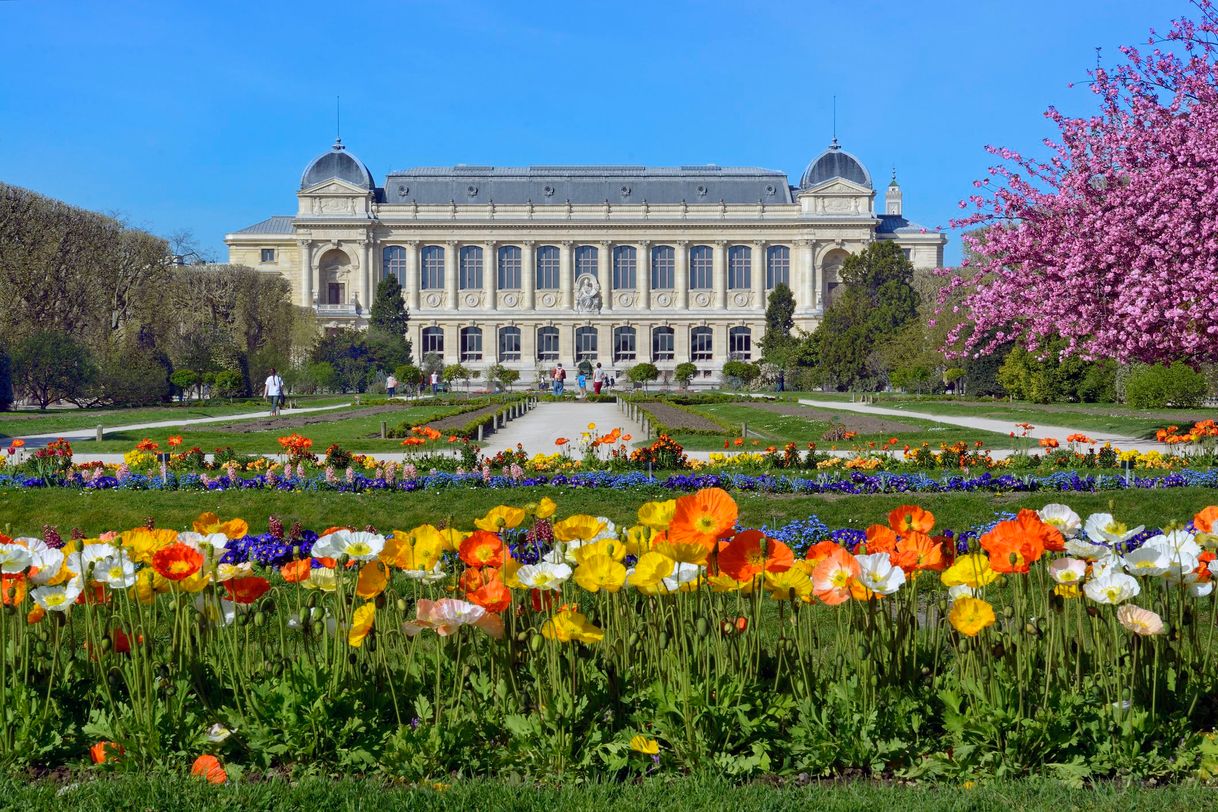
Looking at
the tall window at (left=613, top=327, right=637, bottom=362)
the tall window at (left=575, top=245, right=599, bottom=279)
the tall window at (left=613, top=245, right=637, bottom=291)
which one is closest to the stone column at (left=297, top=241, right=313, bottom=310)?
the tall window at (left=575, top=245, right=599, bottom=279)

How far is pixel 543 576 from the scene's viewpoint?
3.68 m

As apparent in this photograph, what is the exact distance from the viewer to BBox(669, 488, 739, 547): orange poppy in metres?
3.40

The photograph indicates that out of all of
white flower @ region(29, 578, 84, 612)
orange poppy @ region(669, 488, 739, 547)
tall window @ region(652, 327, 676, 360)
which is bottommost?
white flower @ region(29, 578, 84, 612)

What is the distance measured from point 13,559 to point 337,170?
2974 inches

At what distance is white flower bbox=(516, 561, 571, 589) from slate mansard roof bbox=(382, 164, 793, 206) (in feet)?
242

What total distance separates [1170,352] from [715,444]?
6.47 metres

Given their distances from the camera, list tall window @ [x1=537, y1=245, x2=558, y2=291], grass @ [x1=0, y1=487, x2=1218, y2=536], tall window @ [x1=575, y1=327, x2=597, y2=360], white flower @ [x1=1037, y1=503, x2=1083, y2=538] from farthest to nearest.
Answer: tall window @ [x1=537, y1=245, x2=558, y2=291], tall window @ [x1=575, y1=327, x2=597, y2=360], grass @ [x1=0, y1=487, x2=1218, y2=536], white flower @ [x1=1037, y1=503, x2=1083, y2=538]

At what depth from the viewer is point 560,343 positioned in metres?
75.8

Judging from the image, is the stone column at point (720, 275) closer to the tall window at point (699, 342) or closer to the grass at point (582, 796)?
the tall window at point (699, 342)

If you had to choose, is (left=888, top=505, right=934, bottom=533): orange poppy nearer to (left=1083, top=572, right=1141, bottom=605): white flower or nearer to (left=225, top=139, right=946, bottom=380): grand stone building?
(left=1083, top=572, right=1141, bottom=605): white flower

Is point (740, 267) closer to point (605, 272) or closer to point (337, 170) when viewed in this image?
point (605, 272)

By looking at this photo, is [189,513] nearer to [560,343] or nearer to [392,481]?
[392,481]

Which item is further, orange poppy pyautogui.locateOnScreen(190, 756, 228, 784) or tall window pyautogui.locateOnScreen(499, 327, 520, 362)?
tall window pyautogui.locateOnScreen(499, 327, 520, 362)

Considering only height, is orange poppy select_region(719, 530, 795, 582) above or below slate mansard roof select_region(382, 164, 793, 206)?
below
